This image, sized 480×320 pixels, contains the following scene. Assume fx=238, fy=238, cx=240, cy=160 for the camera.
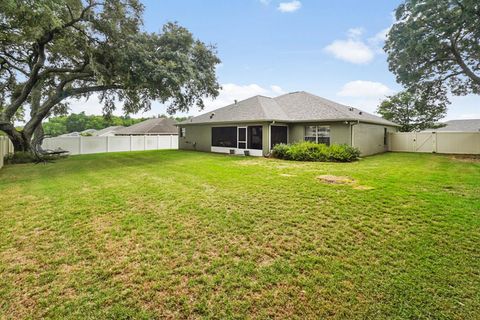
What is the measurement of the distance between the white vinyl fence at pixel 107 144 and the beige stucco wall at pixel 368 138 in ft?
55.0

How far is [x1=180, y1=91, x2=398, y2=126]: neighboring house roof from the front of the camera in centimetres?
1428

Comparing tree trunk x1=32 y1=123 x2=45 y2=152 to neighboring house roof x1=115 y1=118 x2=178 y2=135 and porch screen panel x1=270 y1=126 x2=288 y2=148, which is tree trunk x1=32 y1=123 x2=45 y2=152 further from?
porch screen panel x1=270 y1=126 x2=288 y2=148

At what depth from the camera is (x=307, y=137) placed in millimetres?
15047

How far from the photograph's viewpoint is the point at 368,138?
50.7ft

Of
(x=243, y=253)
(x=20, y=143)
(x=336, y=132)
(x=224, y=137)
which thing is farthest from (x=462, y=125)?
(x=20, y=143)

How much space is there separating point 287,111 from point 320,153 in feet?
16.8

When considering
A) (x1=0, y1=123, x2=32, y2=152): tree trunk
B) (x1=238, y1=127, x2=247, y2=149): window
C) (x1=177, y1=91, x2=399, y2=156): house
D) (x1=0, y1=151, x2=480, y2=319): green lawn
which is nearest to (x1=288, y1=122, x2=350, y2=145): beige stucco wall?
(x1=177, y1=91, x2=399, y2=156): house

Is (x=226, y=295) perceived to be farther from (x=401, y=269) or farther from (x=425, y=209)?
(x=425, y=209)

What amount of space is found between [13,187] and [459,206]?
11387 mm

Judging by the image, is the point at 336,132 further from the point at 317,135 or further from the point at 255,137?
the point at 255,137

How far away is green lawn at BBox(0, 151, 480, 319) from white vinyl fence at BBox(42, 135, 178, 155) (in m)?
13.9

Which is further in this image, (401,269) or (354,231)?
(354,231)

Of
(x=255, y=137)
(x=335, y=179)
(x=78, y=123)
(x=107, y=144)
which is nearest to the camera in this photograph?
(x=335, y=179)

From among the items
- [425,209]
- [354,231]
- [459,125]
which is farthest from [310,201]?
[459,125]
